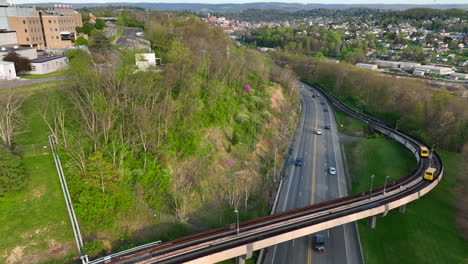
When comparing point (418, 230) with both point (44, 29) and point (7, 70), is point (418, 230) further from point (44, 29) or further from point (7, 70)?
point (44, 29)

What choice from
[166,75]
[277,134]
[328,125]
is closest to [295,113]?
[328,125]

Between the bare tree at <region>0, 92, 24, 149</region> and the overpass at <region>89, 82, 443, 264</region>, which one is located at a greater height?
the bare tree at <region>0, 92, 24, 149</region>

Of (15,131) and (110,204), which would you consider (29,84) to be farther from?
(110,204)

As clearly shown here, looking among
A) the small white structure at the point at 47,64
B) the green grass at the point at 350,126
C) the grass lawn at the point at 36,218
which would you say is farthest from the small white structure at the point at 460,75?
the grass lawn at the point at 36,218

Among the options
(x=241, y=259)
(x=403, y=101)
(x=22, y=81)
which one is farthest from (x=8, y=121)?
(x=403, y=101)

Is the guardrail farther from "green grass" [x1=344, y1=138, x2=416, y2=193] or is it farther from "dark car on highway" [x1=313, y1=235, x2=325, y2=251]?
"green grass" [x1=344, y1=138, x2=416, y2=193]

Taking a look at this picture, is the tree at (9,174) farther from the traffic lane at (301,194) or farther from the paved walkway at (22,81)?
the traffic lane at (301,194)

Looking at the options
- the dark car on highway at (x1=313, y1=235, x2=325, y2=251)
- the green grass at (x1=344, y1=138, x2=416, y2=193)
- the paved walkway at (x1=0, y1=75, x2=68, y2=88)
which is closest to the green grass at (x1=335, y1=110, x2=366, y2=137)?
the green grass at (x1=344, y1=138, x2=416, y2=193)
